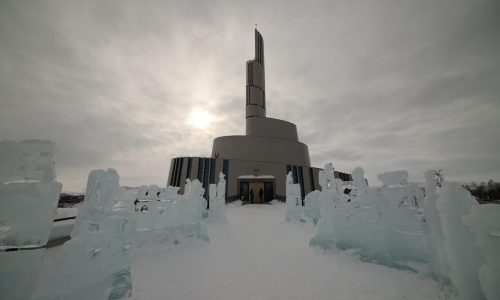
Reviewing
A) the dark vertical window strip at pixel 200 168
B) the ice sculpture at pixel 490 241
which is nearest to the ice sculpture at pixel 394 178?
the ice sculpture at pixel 490 241

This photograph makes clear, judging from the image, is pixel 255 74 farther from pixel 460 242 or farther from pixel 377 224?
pixel 460 242

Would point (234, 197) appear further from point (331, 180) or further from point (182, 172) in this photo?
point (331, 180)

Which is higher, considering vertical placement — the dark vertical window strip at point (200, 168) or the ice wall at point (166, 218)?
the dark vertical window strip at point (200, 168)

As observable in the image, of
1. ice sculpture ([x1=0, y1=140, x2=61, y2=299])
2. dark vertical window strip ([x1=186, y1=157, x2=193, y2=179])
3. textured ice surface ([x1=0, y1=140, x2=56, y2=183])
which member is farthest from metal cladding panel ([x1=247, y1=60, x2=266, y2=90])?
ice sculpture ([x1=0, y1=140, x2=61, y2=299])

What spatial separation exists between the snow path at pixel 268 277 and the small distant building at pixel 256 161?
2216 cm

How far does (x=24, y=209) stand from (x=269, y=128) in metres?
35.4

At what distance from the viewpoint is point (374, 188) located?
5.26 metres

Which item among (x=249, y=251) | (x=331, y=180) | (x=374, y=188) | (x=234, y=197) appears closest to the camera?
(x=374, y=188)

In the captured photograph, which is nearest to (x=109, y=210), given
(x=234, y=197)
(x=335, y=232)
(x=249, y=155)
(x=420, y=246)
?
(x=335, y=232)

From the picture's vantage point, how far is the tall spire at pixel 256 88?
129ft

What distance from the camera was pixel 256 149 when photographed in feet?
109

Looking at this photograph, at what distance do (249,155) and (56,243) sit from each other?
2696 cm

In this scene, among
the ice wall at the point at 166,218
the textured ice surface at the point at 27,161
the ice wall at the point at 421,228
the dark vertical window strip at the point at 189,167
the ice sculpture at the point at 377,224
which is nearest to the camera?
the textured ice surface at the point at 27,161

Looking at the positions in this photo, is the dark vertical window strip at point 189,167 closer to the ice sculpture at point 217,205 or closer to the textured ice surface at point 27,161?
the ice sculpture at point 217,205
